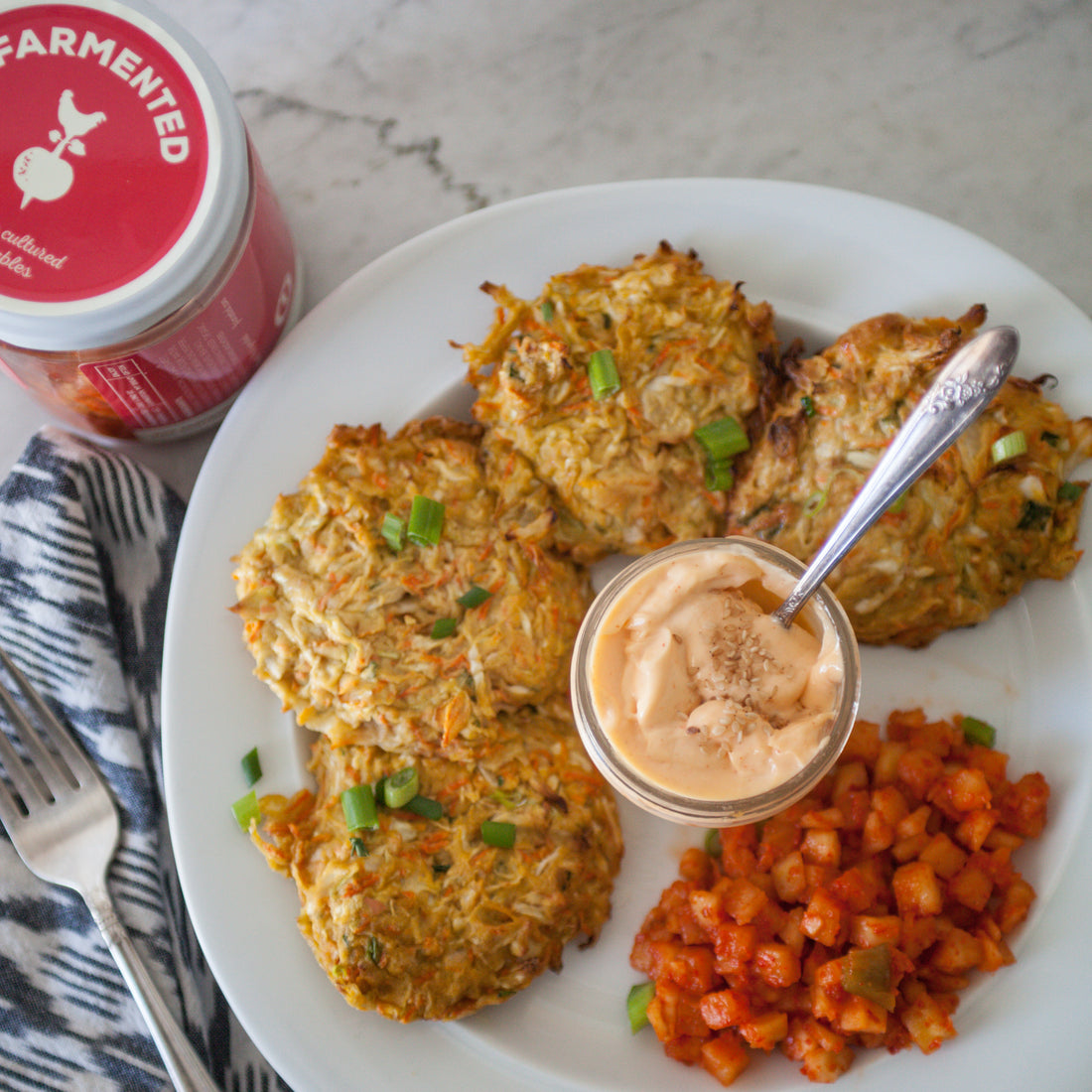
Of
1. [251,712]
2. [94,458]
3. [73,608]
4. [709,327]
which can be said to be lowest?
[251,712]

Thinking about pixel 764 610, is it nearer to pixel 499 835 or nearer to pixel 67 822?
pixel 499 835

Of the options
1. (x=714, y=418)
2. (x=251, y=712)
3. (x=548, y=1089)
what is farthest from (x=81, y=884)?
(x=714, y=418)

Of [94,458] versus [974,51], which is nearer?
[94,458]

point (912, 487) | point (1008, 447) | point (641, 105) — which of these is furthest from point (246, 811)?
point (641, 105)

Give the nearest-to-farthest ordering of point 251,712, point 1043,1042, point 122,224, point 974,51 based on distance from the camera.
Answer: point 122,224 → point 1043,1042 → point 251,712 → point 974,51

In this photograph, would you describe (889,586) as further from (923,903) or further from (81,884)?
(81,884)

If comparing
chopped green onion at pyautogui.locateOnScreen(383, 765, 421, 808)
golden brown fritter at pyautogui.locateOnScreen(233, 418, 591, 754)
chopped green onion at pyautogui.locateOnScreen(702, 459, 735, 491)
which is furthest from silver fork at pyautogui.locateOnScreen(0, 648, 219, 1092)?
chopped green onion at pyautogui.locateOnScreen(702, 459, 735, 491)

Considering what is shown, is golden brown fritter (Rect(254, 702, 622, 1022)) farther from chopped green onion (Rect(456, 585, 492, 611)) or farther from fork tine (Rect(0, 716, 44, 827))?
fork tine (Rect(0, 716, 44, 827))
